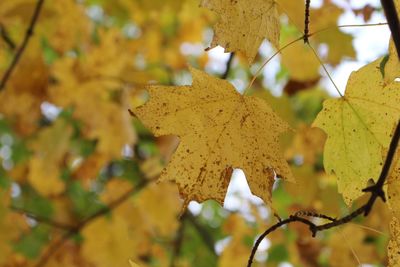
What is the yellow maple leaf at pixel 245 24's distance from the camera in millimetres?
1101

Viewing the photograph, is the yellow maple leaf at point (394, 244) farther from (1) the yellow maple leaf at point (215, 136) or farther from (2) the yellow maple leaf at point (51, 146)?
(2) the yellow maple leaf at point (51, 146)

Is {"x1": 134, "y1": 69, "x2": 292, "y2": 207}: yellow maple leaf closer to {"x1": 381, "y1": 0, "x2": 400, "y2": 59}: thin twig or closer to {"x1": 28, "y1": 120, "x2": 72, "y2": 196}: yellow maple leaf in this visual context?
{"x1": 381, "y1": 0, "x2": 400, "y2": 59}: thin twig

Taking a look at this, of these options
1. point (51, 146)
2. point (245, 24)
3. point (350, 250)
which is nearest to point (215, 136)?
point (245, 24)

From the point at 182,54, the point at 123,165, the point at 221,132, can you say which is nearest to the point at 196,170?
the point at 221,132

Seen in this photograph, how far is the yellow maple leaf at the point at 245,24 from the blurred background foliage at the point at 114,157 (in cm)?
95

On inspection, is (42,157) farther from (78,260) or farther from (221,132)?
(221,132)

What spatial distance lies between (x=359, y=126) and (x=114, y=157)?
187cm

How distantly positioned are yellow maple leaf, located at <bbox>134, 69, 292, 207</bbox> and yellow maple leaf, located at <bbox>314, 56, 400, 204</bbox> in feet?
0.29

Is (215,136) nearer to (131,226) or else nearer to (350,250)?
(350,250)

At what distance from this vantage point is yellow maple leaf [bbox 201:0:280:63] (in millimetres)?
1101

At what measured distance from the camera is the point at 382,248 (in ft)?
9.61

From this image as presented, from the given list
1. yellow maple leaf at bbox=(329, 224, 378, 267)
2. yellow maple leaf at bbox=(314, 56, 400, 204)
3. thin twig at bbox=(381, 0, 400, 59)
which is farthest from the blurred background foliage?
thin twig at bbox=(381, 0, 400, 59)

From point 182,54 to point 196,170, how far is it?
10.3 feet

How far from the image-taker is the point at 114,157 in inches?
114
